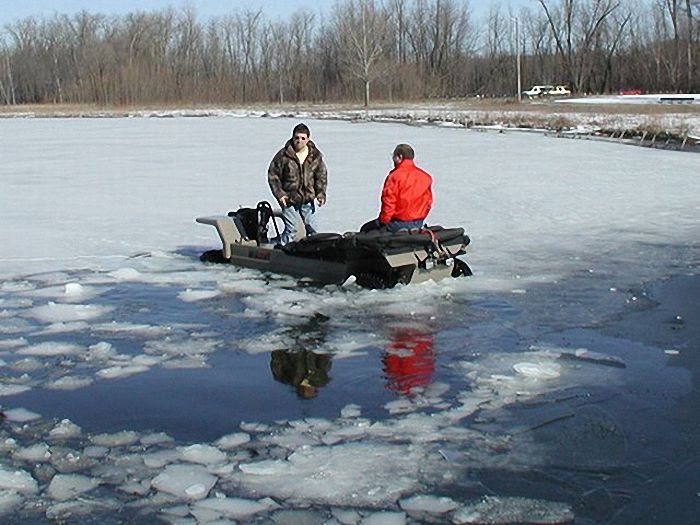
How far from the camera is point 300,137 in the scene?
32.8ft

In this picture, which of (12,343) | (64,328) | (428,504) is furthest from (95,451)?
(64,328)

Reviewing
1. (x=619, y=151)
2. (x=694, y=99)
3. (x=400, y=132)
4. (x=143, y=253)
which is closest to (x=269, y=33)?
(x=694, y=99)

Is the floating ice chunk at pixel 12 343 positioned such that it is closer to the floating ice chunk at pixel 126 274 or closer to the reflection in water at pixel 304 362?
the reflection in water at pixel 304 362

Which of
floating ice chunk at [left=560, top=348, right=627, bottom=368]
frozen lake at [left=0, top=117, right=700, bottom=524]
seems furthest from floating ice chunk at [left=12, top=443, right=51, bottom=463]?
floating ice chunk at [left=560, top=348, right=627, bottom=368]

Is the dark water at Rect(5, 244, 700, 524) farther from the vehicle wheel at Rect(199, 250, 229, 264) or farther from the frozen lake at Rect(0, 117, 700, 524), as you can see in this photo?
the vehicle wheel at Rect(199, 250, 229, 264)

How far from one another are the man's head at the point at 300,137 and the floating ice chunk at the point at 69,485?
5.87 metres

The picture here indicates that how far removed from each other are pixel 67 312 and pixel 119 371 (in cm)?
201

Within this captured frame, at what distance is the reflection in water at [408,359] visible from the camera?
6.07 m

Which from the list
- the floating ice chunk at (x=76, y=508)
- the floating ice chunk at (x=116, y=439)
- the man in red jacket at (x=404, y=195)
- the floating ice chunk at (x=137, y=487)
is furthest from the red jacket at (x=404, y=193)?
the floating ice chunk at (x=76, y=508)

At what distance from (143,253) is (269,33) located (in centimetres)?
9160

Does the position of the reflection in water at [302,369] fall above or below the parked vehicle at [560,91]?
below

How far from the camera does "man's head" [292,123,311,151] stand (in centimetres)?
995

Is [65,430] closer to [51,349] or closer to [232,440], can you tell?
[232,440]

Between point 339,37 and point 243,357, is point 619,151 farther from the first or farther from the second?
point 339,37
